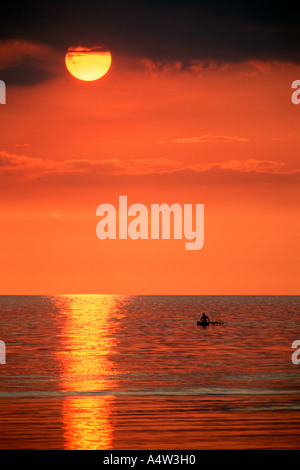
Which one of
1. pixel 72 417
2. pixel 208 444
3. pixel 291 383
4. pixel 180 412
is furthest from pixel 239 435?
pixel 291 383

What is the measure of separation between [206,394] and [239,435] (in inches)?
535

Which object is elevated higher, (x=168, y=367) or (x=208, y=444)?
(x=168, y=367)

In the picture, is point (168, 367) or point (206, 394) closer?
point (206, 394)

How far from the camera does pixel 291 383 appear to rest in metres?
57.3

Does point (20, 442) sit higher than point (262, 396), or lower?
lower

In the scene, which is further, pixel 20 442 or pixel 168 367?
pixel 168 367

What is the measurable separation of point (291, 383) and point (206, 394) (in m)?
8.80

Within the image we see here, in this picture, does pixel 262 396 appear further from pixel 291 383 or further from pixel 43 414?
pixel 43 414
